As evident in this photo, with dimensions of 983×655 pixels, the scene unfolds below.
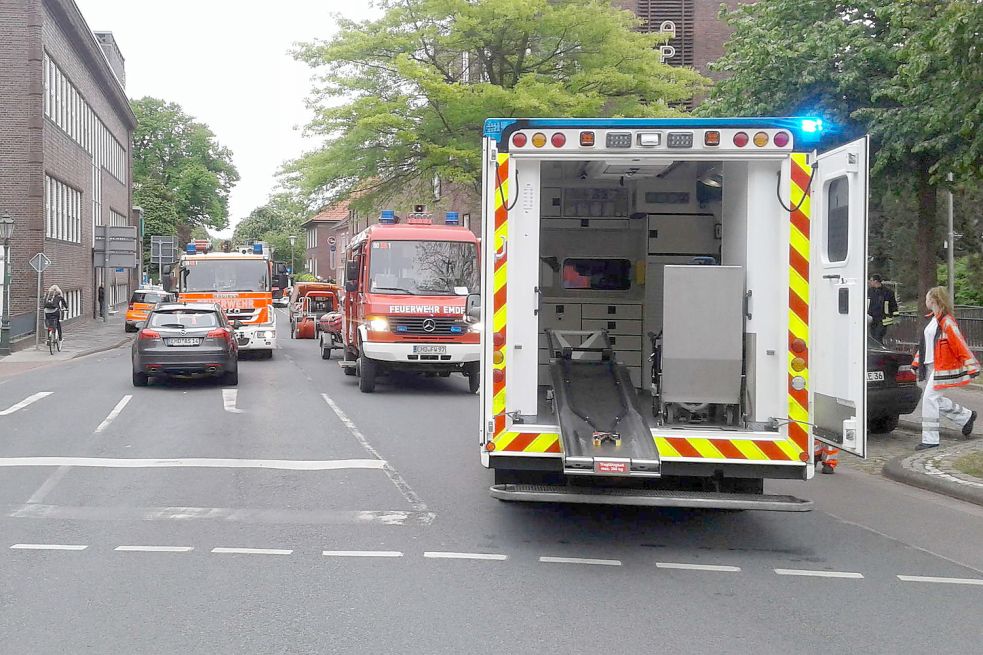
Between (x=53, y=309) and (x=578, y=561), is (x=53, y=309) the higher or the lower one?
the higher one

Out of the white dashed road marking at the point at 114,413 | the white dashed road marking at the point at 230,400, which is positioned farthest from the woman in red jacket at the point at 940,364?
the white dashed road marking at the point at 114,413

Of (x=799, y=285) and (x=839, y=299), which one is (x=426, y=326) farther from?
(x=839, y=299)

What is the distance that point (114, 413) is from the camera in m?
14.7

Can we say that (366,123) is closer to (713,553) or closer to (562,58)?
(562,58)

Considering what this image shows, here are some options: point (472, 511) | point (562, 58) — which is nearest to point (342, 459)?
point (472, 511)

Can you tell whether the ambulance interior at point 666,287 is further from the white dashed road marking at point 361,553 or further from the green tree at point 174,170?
the green tree at point 174,170

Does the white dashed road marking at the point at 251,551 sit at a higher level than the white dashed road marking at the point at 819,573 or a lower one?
higher

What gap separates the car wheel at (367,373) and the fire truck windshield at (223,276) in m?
8.65

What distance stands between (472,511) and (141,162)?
78958 mm

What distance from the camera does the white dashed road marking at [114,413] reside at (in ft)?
43.4

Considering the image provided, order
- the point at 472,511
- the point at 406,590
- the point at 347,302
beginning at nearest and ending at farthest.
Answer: the point at 406,590, the point at 472,511, the point at 347,302

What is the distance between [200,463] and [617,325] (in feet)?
14.5

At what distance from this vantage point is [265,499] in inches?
347

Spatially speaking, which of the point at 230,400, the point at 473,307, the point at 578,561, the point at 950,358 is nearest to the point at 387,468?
the point at 578,561
